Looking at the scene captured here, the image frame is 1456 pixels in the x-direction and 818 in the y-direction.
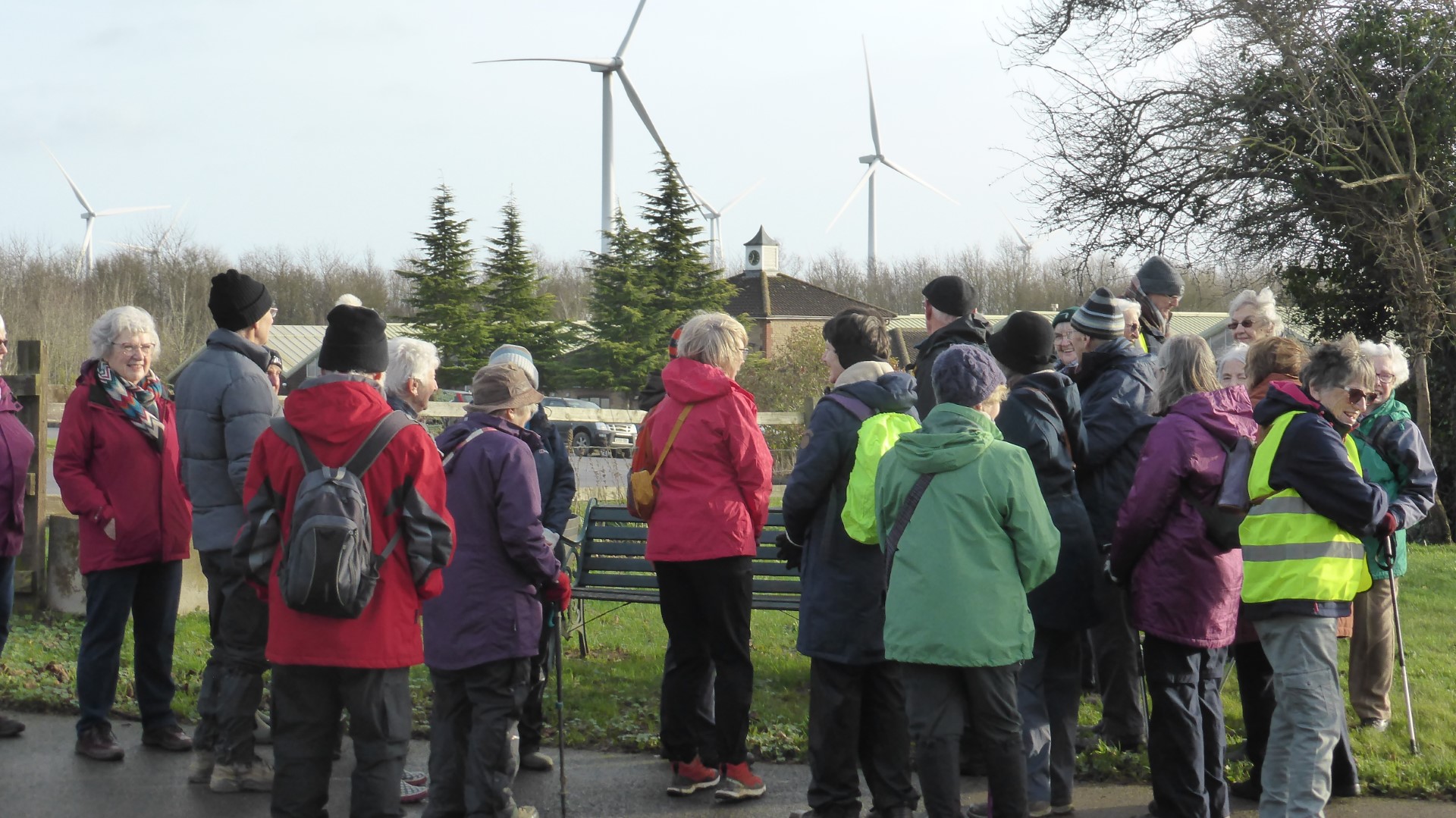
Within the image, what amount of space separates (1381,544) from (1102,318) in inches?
63.3

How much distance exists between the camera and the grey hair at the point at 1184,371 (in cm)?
480

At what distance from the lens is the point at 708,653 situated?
5.47 metres

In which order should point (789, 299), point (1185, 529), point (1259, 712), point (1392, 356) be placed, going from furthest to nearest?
point (789, 299) < point (1392, 356) < point (1259, 712) < point (1185, 529)

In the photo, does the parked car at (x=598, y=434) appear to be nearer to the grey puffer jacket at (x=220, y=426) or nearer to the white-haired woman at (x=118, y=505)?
the white-haired woman at (x=118, y=505)

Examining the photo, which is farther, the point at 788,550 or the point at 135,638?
the point at 135,638

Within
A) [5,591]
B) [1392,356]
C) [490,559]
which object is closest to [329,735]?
[490,559]

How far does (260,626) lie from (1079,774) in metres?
3.55

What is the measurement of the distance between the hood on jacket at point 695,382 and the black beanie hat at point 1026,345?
3.74ft

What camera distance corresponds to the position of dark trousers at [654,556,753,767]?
5.29m

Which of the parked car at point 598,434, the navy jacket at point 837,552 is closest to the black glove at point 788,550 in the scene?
the navy jacket at point 837,552

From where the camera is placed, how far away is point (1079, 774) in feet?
18.0

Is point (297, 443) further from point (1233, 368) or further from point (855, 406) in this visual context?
point (1233, 368)

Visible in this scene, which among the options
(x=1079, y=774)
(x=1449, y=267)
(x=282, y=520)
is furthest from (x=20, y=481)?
(x=1449, y=267)

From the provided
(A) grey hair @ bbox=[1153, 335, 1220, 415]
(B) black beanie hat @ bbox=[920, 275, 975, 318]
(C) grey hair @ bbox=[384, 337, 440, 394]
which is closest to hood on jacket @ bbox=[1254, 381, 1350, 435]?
(A) grey hair @ bbox=[1153, 335, 1220, 415]
